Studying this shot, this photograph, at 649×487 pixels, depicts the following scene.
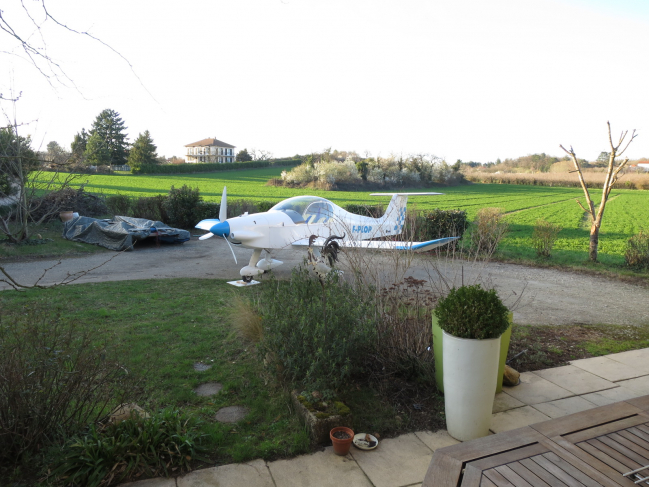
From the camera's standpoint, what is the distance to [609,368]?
14.9 ft

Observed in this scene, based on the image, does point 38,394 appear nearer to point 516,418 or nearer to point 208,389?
point 208,389

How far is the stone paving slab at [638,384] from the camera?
4.00 metres

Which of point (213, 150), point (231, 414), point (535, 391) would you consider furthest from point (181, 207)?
point (213, 150)

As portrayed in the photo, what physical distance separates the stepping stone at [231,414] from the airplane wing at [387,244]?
216cm

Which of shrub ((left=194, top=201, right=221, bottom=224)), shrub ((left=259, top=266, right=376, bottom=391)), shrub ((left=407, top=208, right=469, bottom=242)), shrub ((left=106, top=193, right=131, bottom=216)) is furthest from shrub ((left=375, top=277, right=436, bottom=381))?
shrub ((left=106, top=193, right=131, bottom=216))

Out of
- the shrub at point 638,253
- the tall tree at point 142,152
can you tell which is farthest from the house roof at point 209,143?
the shrub at point 638,253

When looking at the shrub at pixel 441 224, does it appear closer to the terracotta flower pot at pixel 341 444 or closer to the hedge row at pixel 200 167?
the terracotta flower pot at pixel 341 444

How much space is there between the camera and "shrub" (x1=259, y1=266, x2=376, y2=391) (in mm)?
3533

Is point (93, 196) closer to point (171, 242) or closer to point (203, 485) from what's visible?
point (171, 242)

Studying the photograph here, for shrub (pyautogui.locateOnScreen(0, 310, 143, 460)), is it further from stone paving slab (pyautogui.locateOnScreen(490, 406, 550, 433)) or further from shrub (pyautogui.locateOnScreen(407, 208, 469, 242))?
shrub (pyautogui.locateOnScreen(407, 208, 469, 242))

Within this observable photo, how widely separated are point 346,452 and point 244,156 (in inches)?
2966

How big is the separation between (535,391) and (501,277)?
6.43 meters

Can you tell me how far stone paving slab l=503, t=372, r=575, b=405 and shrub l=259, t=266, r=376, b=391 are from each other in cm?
145

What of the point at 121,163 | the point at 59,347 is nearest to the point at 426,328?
the point at 59,347
